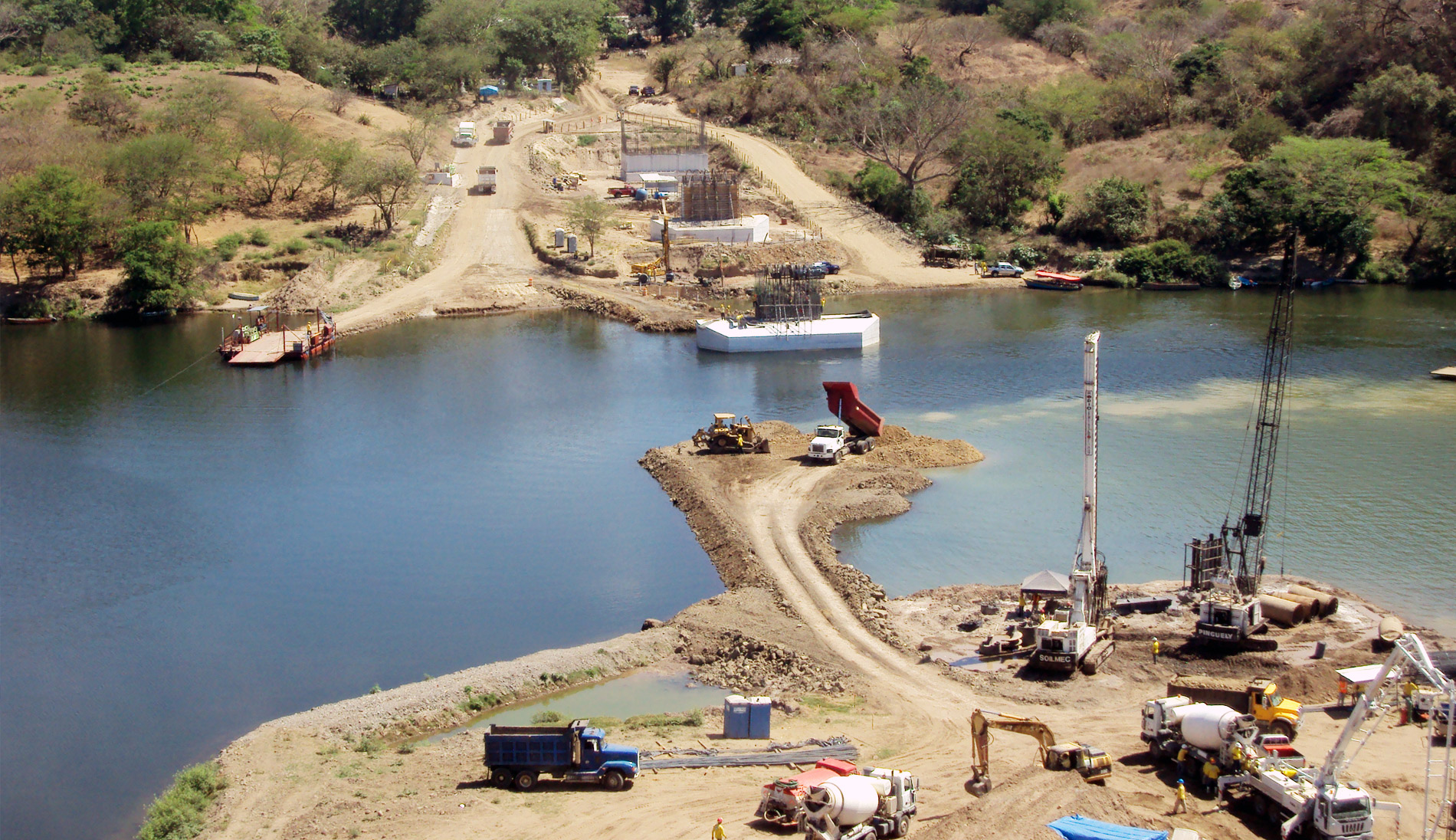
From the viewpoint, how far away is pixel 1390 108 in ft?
336

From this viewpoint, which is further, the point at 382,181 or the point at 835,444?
the point at 382,181

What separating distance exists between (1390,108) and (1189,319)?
3839 cm

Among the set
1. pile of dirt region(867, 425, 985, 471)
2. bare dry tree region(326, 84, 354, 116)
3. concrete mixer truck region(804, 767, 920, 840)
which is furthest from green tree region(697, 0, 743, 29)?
concrete mixer truck region(804, 767, 920, 840)

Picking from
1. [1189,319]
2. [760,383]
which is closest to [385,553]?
[760,383]

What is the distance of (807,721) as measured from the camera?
28.8 metres

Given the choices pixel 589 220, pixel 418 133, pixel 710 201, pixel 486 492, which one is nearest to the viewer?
pixel 486 492

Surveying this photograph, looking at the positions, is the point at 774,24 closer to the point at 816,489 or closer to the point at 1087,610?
the point at 816,489

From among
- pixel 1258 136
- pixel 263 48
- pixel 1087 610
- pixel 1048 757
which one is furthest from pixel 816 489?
pixel 263 48

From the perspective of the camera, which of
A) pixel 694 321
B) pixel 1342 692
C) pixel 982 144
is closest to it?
pixel 1342 692

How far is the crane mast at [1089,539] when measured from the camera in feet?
105

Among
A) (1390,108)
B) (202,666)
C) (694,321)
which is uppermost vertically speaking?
(1390,108)

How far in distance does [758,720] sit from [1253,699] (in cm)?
1054

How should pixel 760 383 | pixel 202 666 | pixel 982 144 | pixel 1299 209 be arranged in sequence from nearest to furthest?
pixel 202 666, pixel 760 383, pixel 1299 209, pixel 982 144

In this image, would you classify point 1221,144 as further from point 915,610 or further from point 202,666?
point 202,666
